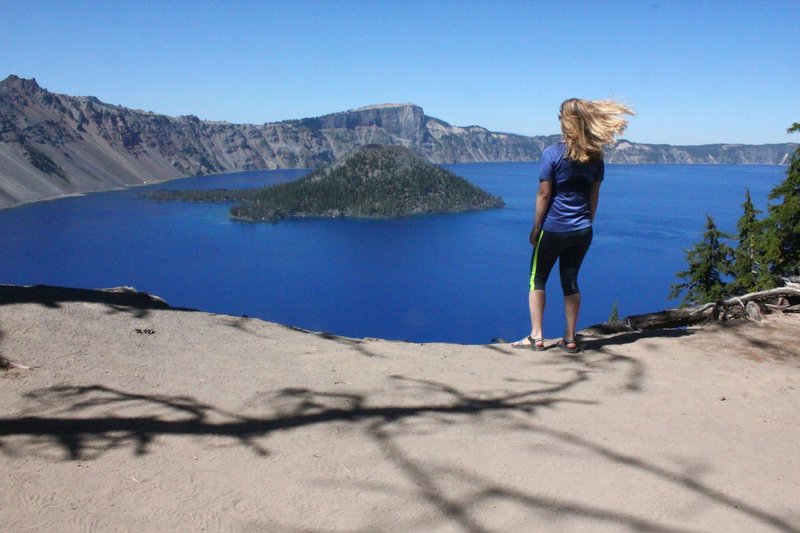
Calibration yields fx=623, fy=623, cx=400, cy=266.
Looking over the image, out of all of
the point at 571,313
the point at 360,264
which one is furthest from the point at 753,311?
the point at 360,264

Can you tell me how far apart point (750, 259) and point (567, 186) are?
1788 cm

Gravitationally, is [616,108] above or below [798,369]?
above

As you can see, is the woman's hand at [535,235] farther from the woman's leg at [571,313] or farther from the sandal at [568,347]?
the sandal at [568,347]

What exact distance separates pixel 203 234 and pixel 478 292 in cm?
6789

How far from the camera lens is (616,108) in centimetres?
544

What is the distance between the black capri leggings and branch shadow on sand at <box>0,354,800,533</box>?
1406 mm

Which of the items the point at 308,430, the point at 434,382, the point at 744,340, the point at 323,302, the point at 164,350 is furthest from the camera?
the point at 323,302

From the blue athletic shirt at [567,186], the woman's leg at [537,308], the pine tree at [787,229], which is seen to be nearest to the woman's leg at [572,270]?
the blue athletic shirt at [567,186]

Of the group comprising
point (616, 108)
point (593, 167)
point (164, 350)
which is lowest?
point (164, 350)

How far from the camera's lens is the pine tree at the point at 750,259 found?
17289mm

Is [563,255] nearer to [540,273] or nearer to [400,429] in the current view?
[540,273]

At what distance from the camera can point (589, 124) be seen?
17.7 ft

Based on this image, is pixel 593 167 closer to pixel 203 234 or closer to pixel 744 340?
pixel 744 340

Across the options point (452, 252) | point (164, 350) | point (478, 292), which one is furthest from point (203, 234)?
point (164, 350)
